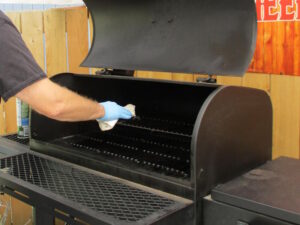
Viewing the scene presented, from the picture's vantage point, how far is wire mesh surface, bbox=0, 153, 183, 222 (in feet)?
3.93

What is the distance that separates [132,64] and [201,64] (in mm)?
372

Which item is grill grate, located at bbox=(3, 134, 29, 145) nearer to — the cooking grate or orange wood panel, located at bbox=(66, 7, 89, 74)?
the cooking grate

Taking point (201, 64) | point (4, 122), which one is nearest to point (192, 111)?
point (201, 64)

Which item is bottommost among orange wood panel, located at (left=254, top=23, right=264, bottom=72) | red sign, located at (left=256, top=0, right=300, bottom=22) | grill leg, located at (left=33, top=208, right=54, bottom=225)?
grill leg, located at (left=33, top=208, right=54, bottom=225)

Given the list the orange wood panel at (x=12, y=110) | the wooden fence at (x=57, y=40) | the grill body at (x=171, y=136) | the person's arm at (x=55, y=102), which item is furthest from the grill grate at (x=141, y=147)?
the orange wood panel at (x=12, y=110)

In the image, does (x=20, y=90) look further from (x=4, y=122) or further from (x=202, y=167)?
(x=4, y=122)

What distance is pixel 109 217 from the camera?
113 cm

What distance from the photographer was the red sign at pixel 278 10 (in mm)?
1822

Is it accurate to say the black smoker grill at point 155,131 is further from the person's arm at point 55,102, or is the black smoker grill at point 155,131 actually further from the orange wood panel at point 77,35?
the orange wood panel at point 77,35

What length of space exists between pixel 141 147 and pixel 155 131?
12 cm

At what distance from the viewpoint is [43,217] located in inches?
52.9

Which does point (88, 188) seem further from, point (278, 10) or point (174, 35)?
point (278, 10)

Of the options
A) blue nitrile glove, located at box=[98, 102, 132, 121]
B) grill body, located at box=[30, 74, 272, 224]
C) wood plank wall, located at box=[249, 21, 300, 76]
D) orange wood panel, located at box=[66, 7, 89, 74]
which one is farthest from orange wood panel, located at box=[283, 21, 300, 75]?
orange wood panel, located at box=[66, 7, 89, 74]

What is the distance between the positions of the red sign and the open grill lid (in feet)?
1.64
